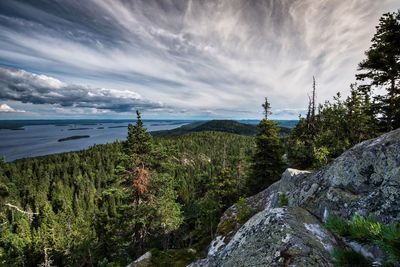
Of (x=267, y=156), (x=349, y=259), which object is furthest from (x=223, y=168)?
(x=349, y=259)

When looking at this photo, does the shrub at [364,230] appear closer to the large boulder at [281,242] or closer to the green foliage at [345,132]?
the large boulder at [281,242]

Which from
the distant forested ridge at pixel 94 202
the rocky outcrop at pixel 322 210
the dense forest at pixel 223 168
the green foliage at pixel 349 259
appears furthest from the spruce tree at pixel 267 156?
the green foliage at pixel 349 259

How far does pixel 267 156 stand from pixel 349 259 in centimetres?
2522

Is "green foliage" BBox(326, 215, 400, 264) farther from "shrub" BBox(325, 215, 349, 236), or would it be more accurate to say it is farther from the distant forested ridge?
the distant forested ridge

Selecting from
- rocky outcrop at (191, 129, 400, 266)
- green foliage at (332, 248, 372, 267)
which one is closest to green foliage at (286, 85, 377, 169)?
rocky outcrop at (191, 129, 400, 266)

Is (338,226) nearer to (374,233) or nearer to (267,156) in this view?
(374,233)

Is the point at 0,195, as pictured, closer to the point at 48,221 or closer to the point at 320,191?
the point at 320,191

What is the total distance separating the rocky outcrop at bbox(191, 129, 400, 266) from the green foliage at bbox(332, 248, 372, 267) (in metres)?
1.87

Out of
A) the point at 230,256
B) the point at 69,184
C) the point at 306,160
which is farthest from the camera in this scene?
the point at 69,184

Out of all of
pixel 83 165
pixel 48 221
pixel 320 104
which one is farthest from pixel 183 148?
pixel 320 104

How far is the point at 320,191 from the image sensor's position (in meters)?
7.98

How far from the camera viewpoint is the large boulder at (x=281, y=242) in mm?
4574

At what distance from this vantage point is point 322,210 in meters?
7.09

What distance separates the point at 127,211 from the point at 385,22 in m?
25.4
